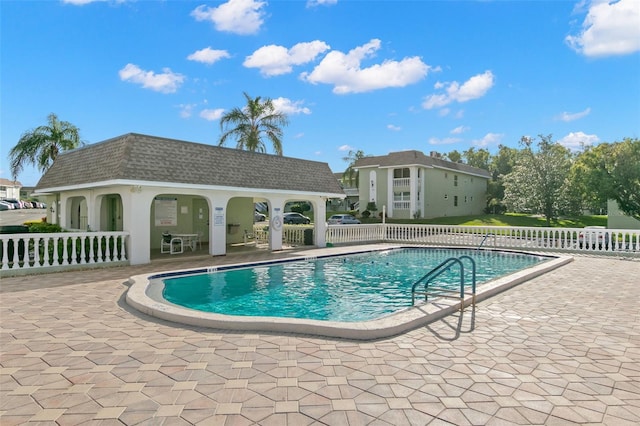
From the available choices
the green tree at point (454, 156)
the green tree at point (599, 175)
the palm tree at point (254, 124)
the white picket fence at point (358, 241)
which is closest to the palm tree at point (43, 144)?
the palm tree at point (254, 124)

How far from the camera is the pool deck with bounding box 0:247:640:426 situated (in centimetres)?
338

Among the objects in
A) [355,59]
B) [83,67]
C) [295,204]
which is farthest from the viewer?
[295,204]

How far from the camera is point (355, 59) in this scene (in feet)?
60.7

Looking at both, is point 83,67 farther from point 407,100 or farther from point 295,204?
point 295,204

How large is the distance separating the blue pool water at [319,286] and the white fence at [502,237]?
7.69 ft

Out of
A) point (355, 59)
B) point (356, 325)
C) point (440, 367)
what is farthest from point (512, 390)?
point (355, 59)

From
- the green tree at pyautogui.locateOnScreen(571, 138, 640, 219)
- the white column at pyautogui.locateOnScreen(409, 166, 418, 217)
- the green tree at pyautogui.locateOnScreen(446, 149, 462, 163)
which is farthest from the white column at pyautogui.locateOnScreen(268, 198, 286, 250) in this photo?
the green tree at pyautogui.locateOnScreen(446, 149, 462, 163)

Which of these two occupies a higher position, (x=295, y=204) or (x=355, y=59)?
(x=355, y=59)

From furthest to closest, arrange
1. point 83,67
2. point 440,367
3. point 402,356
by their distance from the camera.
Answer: point 83,67
point 402,356
point 440,367

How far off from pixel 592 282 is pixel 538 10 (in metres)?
10.2

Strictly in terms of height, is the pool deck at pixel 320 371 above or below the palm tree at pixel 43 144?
below

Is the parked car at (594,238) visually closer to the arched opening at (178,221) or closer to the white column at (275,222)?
the white column at (275,222)

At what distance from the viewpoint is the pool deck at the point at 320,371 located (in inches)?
133

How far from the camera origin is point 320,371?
429cm
